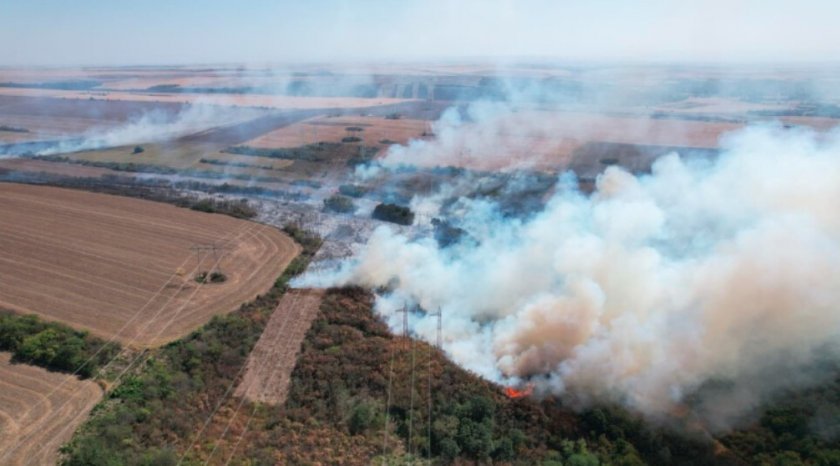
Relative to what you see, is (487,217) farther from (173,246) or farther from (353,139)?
(353,139)

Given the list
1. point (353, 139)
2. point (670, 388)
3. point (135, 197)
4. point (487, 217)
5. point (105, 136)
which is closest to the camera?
point (670, 388)

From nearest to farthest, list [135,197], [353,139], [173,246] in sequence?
[173,246]
[135,197]
[353,139]

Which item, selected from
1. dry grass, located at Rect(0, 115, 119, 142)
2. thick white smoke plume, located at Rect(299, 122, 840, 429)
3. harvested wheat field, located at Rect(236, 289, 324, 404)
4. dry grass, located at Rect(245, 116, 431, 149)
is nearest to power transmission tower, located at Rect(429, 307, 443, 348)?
thick white smoke plume, located at Rect(299, 122, 840, 429)

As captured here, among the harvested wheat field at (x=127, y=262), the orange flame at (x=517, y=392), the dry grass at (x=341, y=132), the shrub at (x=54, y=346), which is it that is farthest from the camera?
the dry grass at (x=341, y=132)

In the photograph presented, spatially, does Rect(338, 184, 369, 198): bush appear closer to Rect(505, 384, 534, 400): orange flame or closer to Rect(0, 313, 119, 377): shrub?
Rect(0, 313, 119, 377): shrub

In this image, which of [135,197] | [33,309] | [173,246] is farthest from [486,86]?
[33,309]

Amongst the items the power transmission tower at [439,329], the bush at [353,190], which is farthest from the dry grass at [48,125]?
the power transmission tower at [439,329]

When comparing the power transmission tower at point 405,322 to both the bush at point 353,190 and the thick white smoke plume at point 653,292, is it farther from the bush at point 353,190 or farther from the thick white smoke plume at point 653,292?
the bush at point 353,190
